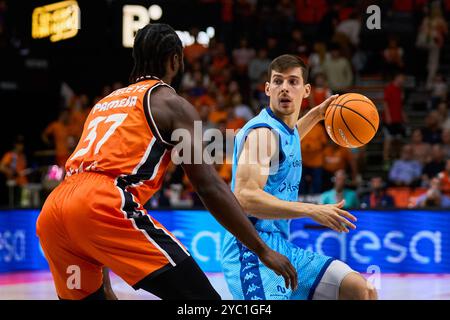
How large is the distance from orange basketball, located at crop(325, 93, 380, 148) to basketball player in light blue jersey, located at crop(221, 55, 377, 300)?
297 mm

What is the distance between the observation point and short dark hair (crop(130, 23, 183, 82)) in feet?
11.9

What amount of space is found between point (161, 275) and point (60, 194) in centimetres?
58

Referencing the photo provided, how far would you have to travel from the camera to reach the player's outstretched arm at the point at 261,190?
12.9 ft

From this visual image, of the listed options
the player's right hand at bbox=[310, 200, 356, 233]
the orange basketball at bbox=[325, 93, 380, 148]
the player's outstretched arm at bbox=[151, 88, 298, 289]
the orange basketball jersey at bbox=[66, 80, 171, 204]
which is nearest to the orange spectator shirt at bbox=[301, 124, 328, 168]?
the orange basketball at bbox=[325, 93, 380, 148]

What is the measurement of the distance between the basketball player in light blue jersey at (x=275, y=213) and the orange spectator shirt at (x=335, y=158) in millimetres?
7354

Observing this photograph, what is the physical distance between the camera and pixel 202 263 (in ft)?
33.1

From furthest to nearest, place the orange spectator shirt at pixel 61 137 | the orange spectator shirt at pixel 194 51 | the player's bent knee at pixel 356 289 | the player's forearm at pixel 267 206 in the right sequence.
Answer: the orange spectator shirt at pixel 194 51, the orange spectator shirt at pixel 61 137, the player's bent knee at pixel 356 289, the player's forearm at pixel 267 206

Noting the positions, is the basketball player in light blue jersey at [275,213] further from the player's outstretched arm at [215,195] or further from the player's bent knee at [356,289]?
the player's outstretched arm at [215,195]

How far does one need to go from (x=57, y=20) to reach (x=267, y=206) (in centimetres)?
920

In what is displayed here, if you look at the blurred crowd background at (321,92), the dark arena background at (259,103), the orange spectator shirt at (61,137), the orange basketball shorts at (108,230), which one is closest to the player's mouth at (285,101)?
the orange basketball shorts at (108,230)

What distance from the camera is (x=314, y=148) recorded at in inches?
475

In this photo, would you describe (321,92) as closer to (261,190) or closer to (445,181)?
(445,181)
